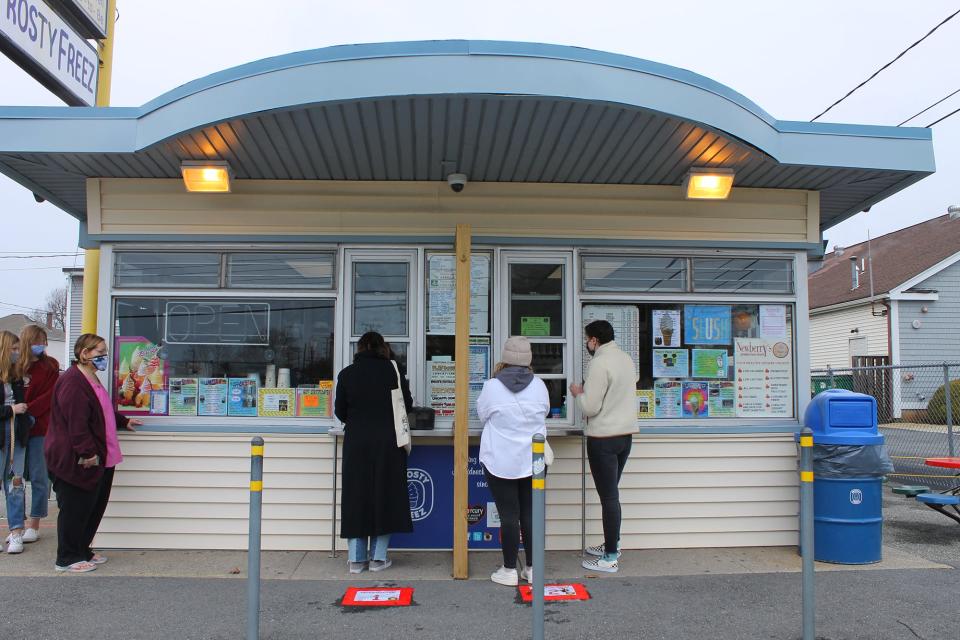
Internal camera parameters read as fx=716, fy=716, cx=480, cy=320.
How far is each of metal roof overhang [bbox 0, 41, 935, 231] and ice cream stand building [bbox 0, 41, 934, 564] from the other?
78mm

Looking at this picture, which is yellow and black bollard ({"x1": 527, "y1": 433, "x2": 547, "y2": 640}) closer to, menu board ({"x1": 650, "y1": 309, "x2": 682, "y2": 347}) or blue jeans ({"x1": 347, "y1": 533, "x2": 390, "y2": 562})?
blue jeans ({"x1": 347, "y1": 533, "x2": 390, "y2": 562})

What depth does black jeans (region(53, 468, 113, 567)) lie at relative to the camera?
5.13 m

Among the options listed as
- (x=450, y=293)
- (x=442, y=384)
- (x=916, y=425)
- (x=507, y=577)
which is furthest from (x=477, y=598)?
(x=916, y=425)

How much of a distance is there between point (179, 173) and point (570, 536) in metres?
4.34

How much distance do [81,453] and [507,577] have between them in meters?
3.12

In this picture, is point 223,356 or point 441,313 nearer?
point 441,313

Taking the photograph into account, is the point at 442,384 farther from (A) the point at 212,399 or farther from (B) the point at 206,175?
(B) the point at 206,175

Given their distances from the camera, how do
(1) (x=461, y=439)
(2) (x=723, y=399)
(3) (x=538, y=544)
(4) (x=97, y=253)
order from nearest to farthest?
(3) (x=538, y=544) < (1) (x=461, y=439) < (2) (x=723, y=399) < (4) (x=97, y=253)

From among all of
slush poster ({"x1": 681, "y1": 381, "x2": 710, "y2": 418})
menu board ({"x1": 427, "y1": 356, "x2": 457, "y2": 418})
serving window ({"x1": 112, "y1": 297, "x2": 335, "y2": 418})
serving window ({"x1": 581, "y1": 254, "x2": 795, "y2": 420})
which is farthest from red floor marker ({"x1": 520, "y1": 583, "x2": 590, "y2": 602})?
serving window ({"x1": 112, "y1": 297, "x2": 335, "y2": 418})

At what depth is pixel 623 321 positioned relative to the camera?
241 inches

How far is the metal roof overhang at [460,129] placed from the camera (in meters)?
4.27

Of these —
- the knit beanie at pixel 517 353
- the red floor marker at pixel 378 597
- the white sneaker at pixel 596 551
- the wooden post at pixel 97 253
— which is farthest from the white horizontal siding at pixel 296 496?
the wooden post at pixel 97 253

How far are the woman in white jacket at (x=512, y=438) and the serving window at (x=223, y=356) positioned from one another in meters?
1.67

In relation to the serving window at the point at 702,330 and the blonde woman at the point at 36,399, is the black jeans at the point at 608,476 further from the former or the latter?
the blonde woman at the point at 36,399
